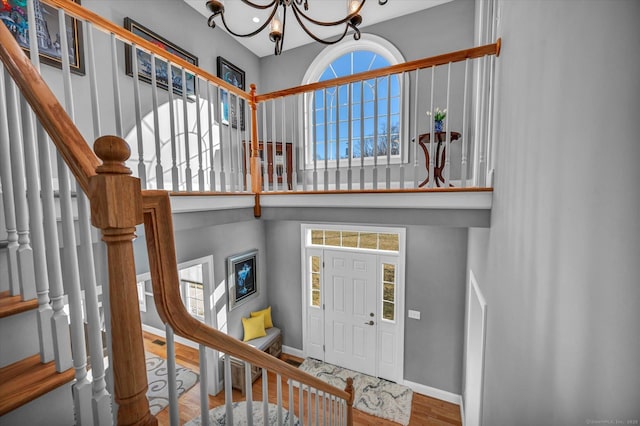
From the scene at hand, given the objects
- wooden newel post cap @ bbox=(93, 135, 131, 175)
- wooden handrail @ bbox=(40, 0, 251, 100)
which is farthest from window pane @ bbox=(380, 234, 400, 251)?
wooden newel post cap @ bbox=(93, 135, 131, 175)

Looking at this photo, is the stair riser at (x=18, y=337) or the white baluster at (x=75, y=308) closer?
the white baluster at (x=75, y=308)

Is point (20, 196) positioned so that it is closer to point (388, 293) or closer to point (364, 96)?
point (364, 96)

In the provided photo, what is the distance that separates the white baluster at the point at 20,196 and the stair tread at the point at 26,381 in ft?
0.71

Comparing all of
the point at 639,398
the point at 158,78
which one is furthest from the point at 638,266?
the point at 158,78

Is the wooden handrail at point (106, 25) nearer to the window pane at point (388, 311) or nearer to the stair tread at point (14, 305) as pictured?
the stair tread at point (14, 305)

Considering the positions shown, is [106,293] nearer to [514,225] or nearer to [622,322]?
[622,322]

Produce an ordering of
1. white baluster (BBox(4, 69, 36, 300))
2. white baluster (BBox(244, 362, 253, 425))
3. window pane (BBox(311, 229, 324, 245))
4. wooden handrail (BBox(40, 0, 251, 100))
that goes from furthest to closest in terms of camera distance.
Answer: window pane (BBox(311, 229, 324, 245))
wooden handrail (BBox(40, 0, 251, 100))
white baluster (BBox(244, 362, 253, 425))
white baluster (BBox(4, 69, 36, 300))

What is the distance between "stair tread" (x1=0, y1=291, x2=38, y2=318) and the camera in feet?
2.70

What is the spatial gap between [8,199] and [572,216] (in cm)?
179

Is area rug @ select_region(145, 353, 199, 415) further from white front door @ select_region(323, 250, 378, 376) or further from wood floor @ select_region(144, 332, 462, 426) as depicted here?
white front door @ select_region(323, 250, 378, 376)

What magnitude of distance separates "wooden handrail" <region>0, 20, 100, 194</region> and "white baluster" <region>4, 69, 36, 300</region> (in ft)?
0.52

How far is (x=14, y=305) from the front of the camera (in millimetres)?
862

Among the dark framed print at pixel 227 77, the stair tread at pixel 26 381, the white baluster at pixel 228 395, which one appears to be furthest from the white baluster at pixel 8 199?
the dark framed print at pixel 227 77

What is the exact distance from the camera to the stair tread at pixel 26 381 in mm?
707
